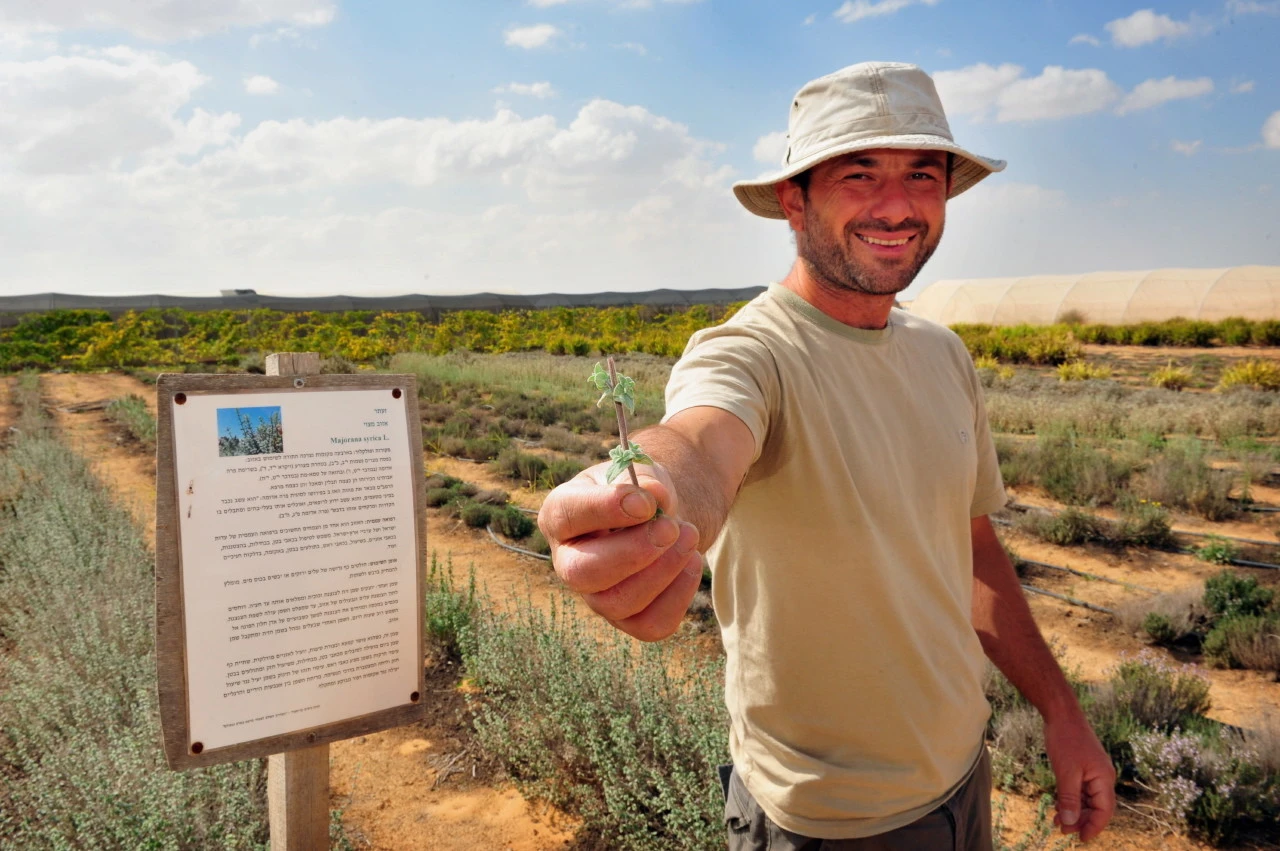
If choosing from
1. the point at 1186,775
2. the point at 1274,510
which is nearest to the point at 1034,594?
the point at 1186,775

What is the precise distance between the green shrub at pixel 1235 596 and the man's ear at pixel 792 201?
5.27 metres

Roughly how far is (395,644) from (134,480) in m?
9.41

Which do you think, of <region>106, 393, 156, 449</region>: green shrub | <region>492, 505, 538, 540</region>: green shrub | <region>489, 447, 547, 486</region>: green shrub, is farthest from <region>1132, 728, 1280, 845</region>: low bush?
<region>106, 393, 156, 449</region>: green shrub

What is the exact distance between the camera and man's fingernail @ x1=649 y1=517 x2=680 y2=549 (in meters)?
0.77

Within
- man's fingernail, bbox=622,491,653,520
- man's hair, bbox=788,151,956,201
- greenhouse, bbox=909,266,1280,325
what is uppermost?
greenhouse, bbox=909,266,1280,325

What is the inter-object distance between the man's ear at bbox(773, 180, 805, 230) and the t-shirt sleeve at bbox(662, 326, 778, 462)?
0.42 meters

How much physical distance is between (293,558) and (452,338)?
31.6m

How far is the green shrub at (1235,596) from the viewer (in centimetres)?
542

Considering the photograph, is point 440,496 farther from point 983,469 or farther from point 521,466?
point 983,469

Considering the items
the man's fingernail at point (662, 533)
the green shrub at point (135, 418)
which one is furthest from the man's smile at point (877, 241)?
the green shrub at point (135, 418)

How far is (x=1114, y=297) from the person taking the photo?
31.8 m

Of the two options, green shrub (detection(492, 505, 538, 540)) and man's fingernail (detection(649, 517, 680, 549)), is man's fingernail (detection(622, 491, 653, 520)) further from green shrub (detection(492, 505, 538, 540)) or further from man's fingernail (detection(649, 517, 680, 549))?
green shrub (detection(492, 505, 538, 540))

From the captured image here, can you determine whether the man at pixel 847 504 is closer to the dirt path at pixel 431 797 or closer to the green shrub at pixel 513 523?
the dirt path at pixel 431 797

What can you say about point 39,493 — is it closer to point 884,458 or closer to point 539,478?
point 539,478
